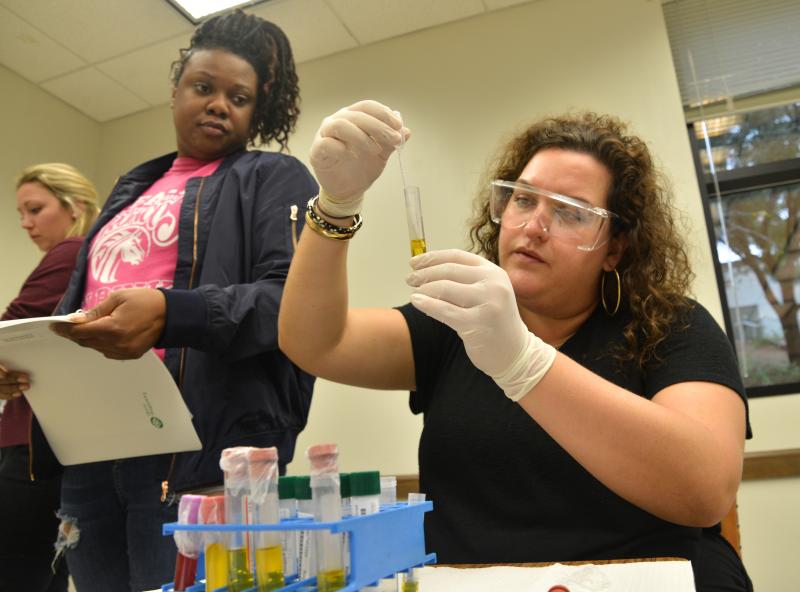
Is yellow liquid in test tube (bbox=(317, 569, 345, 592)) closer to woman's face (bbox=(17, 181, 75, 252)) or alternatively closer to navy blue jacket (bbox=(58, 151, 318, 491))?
navy blue jacket (bbox=(58, 151, 318, 491))

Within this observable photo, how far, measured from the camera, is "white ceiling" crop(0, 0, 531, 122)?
2.95 meters

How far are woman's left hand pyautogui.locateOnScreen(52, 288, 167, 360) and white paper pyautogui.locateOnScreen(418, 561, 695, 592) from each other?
0.56 m

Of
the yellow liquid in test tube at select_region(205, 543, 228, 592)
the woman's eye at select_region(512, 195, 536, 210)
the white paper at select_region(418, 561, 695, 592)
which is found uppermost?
the woman's eye at select_region(512, 195, 536, 210)

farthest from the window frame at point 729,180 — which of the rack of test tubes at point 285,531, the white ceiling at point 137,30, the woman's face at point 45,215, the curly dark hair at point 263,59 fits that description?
the rack of test tubes at point 285,531

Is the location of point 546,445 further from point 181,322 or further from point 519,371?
point 181,322

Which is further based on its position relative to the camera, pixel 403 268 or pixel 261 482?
pixel 403 268

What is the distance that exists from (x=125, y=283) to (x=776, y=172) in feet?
8.31

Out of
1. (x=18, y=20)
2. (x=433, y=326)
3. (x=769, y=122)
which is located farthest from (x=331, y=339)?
(x=18, y=20)

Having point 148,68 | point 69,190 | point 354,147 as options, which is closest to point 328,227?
point 354,147

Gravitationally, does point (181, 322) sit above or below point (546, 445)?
above

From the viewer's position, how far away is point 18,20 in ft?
9.82

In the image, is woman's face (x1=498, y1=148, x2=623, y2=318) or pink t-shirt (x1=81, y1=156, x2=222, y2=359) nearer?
woman's face (x1=498, y1=148, x2=623, y2=318)

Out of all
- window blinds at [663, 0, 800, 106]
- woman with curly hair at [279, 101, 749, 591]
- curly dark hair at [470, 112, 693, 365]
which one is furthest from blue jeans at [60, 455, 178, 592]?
window blinds at [663, 0, 800, 106]

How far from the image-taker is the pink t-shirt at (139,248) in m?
1.20
